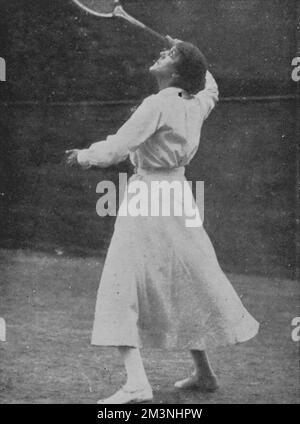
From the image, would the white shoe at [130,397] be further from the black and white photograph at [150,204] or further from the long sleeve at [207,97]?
the long sleeve at [207,97]

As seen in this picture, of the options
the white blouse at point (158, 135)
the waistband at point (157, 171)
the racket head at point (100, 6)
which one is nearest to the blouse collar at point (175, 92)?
the white blouse at point (158, 135)

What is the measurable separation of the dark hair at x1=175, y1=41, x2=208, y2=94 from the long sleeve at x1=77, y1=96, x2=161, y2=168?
0.96 feet

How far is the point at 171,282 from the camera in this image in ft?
15.3

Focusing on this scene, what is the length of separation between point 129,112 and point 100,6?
146 inches

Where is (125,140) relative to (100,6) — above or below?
below

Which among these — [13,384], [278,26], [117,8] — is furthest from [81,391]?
[278,26]

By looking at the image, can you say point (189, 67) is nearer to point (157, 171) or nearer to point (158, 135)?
point (158, 135)

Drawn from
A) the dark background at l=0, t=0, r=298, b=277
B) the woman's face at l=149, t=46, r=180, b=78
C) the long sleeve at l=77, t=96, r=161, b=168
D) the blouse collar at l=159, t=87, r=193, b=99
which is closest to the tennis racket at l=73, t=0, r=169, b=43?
the woman's face at l=149, t=46, r=180, b=78

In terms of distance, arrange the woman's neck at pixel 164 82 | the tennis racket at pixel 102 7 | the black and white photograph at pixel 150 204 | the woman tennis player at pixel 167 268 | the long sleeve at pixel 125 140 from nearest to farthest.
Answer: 1. the long sleeve at pixel 125 140
2. the woman tennis player at pixel 167 268
3. the black and white photograph at pixel 150 204
4. the woman's neck at pixel 164 82
5. the tennis racket at pixel 102 7

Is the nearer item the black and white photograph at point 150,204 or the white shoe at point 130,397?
the white shoe at point 130,397

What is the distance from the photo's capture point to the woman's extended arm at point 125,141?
4352 mm

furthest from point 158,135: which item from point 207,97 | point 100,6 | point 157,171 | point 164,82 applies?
point 100,6
